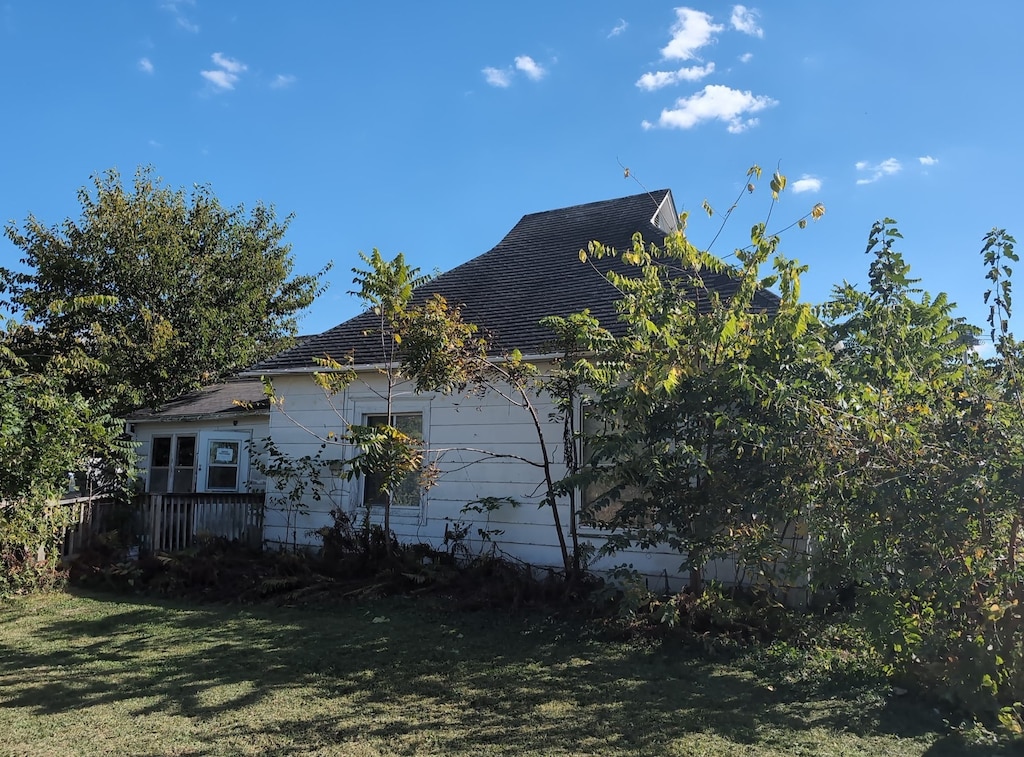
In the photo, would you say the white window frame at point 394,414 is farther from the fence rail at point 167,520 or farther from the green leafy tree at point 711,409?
the green leafy tree at point 711,409

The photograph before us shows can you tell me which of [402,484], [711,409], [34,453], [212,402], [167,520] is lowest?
[167,520]

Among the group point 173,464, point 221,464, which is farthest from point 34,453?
point 173,464

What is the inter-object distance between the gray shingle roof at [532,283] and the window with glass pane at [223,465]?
331cm

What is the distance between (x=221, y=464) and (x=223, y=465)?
0.04m

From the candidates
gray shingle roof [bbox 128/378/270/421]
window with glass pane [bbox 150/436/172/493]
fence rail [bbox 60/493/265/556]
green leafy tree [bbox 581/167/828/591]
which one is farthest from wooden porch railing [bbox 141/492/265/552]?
green leafy tree [bbox 581/167/828/591]

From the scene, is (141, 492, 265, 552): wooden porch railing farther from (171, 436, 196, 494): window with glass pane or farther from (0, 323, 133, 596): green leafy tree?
(171, 436, 196, 494): window with glass pane

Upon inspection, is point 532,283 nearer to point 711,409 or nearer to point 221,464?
point 711,409

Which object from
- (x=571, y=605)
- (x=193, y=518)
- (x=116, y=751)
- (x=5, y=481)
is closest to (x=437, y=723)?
(x=116, y=751)

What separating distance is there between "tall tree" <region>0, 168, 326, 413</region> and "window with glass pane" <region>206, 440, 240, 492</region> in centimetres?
496

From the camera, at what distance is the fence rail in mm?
10672

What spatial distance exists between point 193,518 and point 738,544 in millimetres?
8429

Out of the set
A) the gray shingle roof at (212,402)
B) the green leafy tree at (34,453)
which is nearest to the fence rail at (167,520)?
the green leafy tree at (34,453)

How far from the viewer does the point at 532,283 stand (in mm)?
11695

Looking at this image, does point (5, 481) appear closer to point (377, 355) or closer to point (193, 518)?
point (193, 518)
